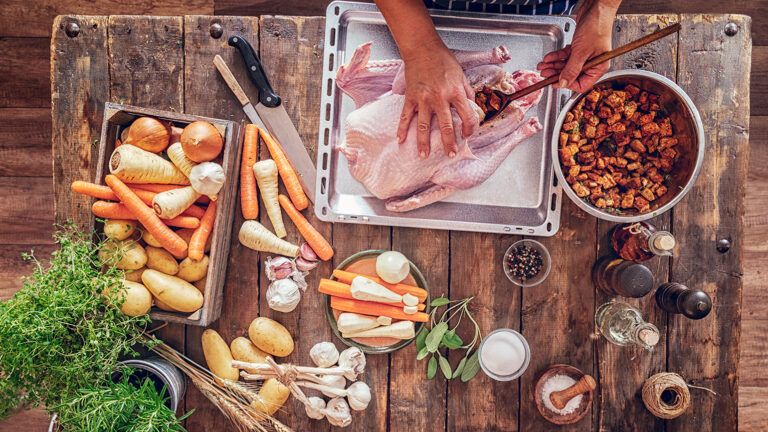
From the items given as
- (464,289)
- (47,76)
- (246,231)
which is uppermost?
(47,76)

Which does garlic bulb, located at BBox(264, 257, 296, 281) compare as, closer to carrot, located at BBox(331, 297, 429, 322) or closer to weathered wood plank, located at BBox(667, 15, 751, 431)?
carrot, located at BBox(331, 297, 429, 322)

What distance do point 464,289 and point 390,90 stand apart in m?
0.64

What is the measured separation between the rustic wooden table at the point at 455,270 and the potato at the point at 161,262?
0.55ft

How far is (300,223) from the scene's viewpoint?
1582mm

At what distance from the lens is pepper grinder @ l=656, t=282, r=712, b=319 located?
1.40 m

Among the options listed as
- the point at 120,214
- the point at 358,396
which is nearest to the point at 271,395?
the point at 358,396

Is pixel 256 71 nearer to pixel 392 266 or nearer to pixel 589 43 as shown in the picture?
pixel 392 266

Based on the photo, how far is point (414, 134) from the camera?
1392mm

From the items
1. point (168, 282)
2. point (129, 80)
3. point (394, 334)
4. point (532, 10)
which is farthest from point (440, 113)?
point (129, 80)

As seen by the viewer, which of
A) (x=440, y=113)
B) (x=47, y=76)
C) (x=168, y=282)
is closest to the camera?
(x=440, y=113)

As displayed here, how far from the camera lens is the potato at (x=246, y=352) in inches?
61.9

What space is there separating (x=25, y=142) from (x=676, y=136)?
2395mm

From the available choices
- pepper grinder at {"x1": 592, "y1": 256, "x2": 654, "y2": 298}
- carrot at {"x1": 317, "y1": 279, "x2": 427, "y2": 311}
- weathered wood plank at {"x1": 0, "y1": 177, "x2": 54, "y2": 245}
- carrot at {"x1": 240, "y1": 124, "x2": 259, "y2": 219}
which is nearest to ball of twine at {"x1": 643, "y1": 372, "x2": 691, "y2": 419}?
pepper grinder at {"x1": 592, "y1": 256, "x2": 654, "y2": 298}

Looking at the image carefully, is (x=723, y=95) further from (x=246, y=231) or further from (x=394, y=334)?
(x=246, y=231)
